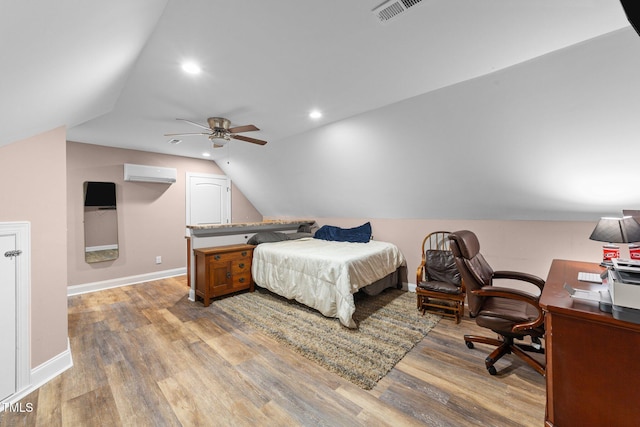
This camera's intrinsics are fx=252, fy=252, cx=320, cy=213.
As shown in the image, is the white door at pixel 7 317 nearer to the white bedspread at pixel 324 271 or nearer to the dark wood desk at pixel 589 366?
the white bedspread at pixel 324 271

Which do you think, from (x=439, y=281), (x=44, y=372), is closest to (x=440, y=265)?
(x=439, y=281)

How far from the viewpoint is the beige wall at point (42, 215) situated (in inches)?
72.3

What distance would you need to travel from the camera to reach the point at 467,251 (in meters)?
2.20

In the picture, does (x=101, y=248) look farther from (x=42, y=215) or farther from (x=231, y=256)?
(x=42, y=215)

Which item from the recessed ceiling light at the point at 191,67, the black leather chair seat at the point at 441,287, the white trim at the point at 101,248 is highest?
the recessed ceiling light at the point at 191,67

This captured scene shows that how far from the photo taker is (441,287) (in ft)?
9.87

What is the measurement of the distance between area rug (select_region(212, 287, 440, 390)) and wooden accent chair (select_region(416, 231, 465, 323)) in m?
0.20

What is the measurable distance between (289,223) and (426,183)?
2.83 metres

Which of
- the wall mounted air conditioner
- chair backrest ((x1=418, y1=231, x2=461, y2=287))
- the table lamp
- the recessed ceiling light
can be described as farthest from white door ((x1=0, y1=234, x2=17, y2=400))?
the table lamp

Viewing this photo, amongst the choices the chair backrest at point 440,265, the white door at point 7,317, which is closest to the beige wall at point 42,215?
the white door at point 7,317

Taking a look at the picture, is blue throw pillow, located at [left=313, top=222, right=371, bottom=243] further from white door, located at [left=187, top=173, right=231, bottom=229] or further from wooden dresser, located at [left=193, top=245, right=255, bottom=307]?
→ white door, located at [left=187, top=173, right=231, bottom=229]

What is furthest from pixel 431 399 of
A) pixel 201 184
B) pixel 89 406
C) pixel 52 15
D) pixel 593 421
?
pixel 201 184

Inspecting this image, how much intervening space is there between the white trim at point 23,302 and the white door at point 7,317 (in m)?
0.02

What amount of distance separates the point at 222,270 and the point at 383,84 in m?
3.12
